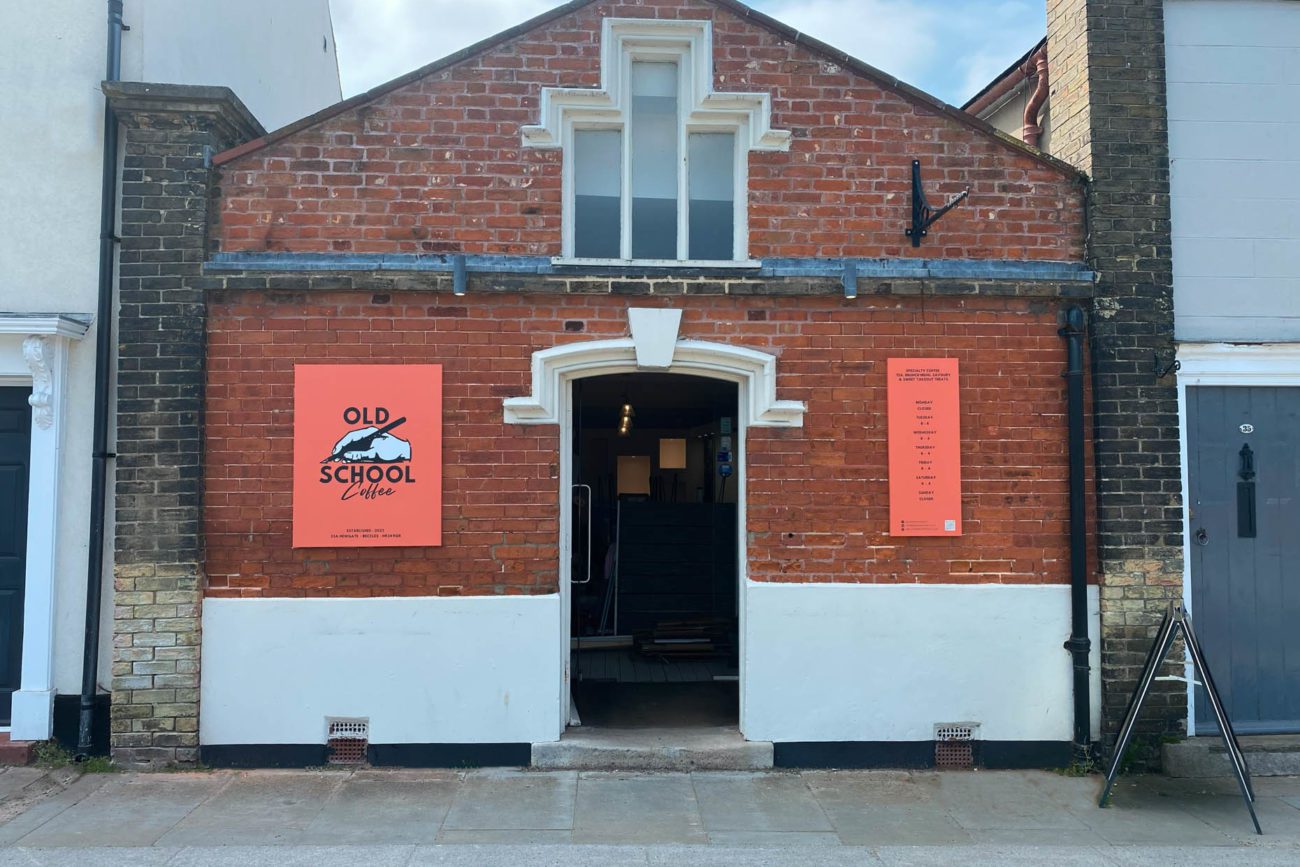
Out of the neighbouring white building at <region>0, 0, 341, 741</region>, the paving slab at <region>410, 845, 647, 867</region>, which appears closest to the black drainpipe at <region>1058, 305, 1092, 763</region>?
the paving slab at <region>410, 845, 647, 867</region>

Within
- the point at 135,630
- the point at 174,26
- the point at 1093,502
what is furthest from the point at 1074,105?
the point at 135,630

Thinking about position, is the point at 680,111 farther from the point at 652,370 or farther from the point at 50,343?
the point at 50,343

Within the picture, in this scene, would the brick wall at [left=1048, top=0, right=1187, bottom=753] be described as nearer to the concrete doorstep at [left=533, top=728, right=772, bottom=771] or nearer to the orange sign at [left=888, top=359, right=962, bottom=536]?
the orange sign at [left=888, top=359, right=962, bottom=536]

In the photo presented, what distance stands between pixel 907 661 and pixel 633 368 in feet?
8.76

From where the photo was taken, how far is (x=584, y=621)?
35.3ft

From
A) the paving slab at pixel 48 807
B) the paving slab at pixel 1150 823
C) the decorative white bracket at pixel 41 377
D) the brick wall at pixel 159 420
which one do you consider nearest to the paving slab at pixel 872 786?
the paving slab at pixel 1150 823

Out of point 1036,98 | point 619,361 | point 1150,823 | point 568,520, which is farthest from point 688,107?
point 1150,823

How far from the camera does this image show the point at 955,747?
6516 mm

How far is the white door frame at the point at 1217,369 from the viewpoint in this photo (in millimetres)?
6621

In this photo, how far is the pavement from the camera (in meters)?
5.06

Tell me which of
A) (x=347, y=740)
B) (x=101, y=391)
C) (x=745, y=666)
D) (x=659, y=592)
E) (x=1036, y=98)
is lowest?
(x=347, y=740)

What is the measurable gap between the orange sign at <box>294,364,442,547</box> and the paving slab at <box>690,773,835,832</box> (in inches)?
93.5

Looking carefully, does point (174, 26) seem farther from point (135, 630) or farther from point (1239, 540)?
point (1239, 540)

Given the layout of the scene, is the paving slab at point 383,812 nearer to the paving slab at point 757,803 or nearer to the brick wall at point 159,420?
the brick wall at point 159,420
